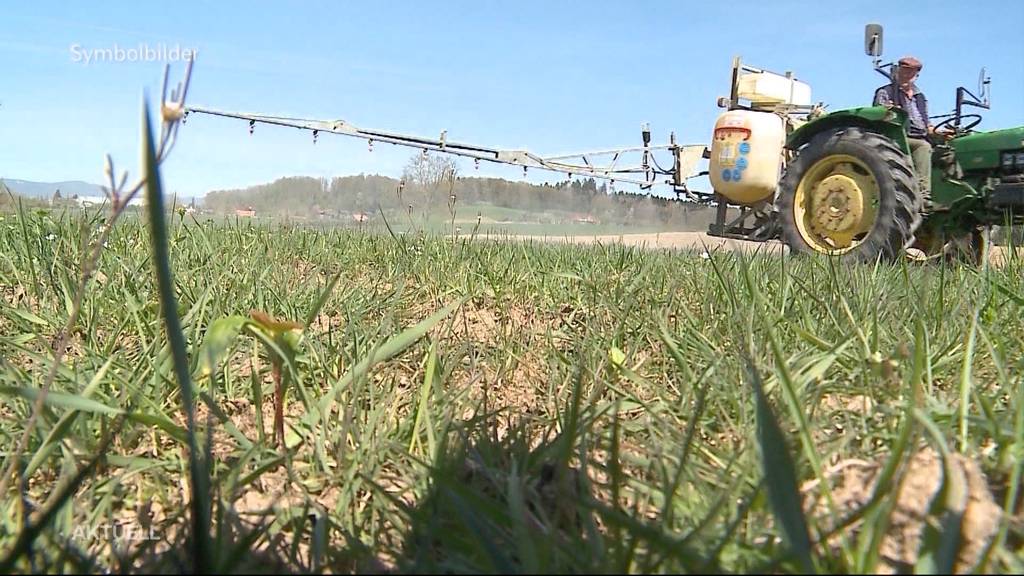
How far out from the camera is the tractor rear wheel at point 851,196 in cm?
431

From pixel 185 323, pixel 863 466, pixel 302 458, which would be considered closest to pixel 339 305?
pixel 185 323

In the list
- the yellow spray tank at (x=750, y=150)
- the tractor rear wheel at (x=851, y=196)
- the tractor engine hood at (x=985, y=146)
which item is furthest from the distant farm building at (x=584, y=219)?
the tractor engine hood at (x=985, y=146)

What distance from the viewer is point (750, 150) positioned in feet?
18.9

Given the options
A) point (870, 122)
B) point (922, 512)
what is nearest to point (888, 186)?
point (870, 122)

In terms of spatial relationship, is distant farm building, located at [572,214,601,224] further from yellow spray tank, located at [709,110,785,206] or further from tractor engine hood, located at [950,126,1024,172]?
tractor engine hood, located at [950,126,1024,172]

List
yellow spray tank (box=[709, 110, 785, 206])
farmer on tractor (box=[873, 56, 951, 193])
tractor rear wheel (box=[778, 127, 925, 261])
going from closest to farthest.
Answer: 1. tractor rear wheel (box=[778, 127, 925, 261])
2. farmer on tractor (box=[873, 56, 951, 193])
3. yellow spray tank (box=[709, 110, 785, 206])

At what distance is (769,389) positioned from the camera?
1.17 metres

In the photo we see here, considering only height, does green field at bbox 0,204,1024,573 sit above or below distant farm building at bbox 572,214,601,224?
below

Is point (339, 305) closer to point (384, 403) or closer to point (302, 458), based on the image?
point (384, 403)

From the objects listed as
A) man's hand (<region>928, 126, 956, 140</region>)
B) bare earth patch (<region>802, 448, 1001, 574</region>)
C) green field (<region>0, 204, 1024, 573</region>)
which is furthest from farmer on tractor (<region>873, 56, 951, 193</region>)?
bare earth patch (<region>802, 448, 1001, 574</region>)

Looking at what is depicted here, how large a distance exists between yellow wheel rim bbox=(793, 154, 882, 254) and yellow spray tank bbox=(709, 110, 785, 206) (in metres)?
0.73

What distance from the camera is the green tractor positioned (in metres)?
4.33

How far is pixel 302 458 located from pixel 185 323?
2.06 ft

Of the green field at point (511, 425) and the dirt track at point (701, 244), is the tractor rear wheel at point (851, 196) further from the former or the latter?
the green field at point (511, 425)
